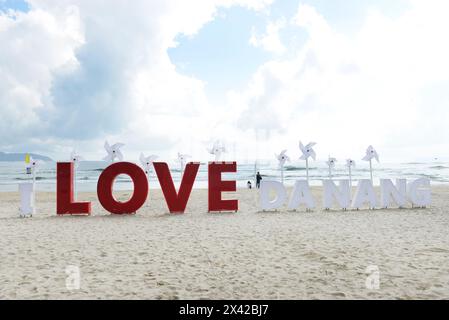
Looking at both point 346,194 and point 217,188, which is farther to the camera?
point 346,194

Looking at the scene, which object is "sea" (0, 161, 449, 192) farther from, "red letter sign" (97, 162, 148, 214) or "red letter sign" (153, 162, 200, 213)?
"red letter sign" (97, 162, 148, 214)

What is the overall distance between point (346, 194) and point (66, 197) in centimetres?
1189

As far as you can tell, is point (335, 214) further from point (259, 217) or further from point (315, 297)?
point (315, 297)

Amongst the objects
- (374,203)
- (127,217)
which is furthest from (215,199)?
(374,203)

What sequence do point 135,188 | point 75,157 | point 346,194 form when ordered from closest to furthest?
point 135,188
point 346,194
point 75,157

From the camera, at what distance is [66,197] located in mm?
13422

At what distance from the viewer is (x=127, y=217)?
1323 centimetres

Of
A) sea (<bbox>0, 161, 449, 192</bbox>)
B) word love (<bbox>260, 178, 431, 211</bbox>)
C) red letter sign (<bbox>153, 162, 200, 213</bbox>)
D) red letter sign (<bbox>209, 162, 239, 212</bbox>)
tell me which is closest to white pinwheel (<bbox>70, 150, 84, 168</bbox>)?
red letter sign (<bbox>153, 162, 200, 213</bbox>)

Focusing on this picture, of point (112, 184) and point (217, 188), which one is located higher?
point (112, 184)

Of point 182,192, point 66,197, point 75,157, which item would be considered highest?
point 75,157

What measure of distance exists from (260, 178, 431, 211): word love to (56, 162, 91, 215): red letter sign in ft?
24.3

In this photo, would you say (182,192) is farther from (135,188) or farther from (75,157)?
(75,157)

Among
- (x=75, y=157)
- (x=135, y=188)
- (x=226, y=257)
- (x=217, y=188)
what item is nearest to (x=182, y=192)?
(x=217, y=188)
